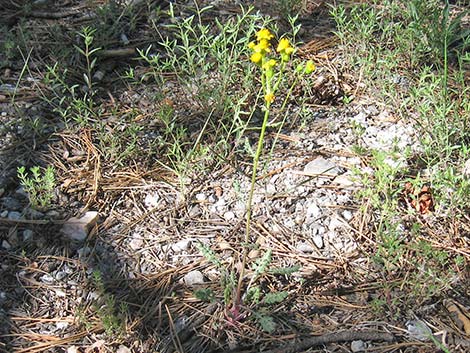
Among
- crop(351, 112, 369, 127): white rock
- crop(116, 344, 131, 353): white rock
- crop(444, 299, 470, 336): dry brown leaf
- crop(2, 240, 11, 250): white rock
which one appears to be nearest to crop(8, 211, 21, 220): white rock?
crop(2, 240, 11, 250): white rock

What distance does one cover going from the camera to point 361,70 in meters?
3.12

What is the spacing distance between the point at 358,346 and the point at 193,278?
25.6 inches

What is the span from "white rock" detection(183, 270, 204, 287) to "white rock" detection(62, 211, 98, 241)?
1.54 ft

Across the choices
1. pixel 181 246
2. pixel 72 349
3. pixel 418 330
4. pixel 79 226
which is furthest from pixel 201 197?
pixel 418 330

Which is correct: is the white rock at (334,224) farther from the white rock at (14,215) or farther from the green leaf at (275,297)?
the white rock at (14,215)

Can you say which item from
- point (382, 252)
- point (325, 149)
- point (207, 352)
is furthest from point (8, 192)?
point (382, 252)

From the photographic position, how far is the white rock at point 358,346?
2.14 m

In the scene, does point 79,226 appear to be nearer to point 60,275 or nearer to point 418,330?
point 60,275

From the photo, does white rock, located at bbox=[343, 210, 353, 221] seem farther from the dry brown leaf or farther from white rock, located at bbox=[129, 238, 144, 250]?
white rock, located at bbox=[129, 238, 144, 250]

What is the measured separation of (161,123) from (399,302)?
1.36 metres

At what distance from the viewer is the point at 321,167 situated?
2.75 meters

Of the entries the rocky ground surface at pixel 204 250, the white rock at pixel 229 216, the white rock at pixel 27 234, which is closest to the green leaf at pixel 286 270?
the rocky ground surface at pixel 204 250

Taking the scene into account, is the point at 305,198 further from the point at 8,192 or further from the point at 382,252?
the point at 8,192

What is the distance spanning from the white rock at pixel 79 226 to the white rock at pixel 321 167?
3.05ft
